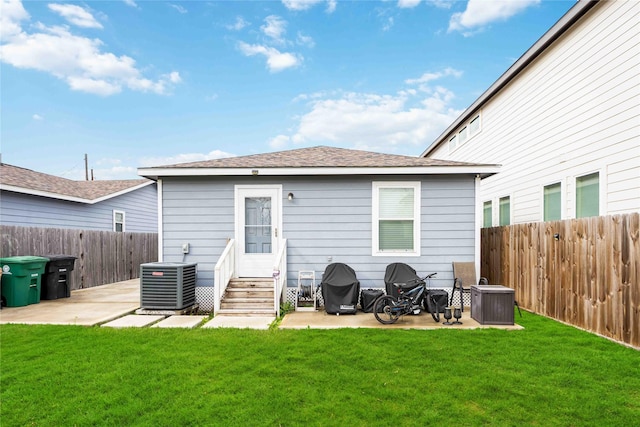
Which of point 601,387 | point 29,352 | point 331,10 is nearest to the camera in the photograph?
point 601,387

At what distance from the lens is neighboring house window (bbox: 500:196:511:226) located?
1019 cm

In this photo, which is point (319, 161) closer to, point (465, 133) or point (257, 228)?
point (257, 228)

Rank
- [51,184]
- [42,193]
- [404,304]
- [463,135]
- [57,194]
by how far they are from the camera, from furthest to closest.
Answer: [463,135], [51,184], [57,194], [42,193], [404,304]

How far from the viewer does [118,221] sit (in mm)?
14742

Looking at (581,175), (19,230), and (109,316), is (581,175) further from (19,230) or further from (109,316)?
(19,230)

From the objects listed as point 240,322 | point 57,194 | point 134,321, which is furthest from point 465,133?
point 57,194

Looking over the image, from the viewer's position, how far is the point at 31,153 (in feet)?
56.8

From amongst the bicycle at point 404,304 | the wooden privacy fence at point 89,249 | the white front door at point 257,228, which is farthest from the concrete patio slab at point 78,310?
the bicycle at point 404,304

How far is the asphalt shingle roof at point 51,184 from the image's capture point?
34.4ft

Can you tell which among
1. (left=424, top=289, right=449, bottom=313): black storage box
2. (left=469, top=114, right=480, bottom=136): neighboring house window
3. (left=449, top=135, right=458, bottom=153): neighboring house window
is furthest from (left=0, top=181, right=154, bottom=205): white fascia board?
(left=469, top=114, right=480, bottom=136): neighboring house window

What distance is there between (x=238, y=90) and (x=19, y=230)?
→ 9175mm

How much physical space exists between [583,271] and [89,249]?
1188cm

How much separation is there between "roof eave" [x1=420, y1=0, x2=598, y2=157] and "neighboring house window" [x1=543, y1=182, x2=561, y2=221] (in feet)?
10.5

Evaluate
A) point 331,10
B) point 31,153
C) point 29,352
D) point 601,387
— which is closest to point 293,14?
point 331,10
